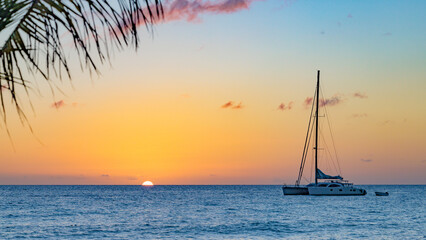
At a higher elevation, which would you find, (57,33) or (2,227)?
(57,33)

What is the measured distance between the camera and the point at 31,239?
3500 cm

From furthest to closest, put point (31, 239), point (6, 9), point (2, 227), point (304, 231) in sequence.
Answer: point (2, 227)
point (304, 231)
point (31, 239)
point (6, 9)

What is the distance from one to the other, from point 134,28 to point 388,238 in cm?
3619

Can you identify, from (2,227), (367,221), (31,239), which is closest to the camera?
(31,239)

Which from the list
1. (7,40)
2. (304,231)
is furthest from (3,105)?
(304,231)

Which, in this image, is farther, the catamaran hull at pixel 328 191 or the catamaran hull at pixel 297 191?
the catamaran hull at pixel 297 191

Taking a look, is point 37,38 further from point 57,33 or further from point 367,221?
point 367,221

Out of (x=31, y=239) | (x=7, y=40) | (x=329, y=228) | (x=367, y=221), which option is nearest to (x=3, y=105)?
(x=7, y=40)

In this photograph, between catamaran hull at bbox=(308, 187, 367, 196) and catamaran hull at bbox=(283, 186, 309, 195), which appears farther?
catamaran hull at bbox=(283, 186, 309, 195)

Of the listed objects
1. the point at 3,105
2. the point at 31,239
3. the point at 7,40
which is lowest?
the point at 31,239

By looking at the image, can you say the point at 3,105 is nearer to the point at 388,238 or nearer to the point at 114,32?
the point at 114,32

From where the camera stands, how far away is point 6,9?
1.92m

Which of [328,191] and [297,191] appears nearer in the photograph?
[328,191]

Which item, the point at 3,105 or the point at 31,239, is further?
the point at 31,239
